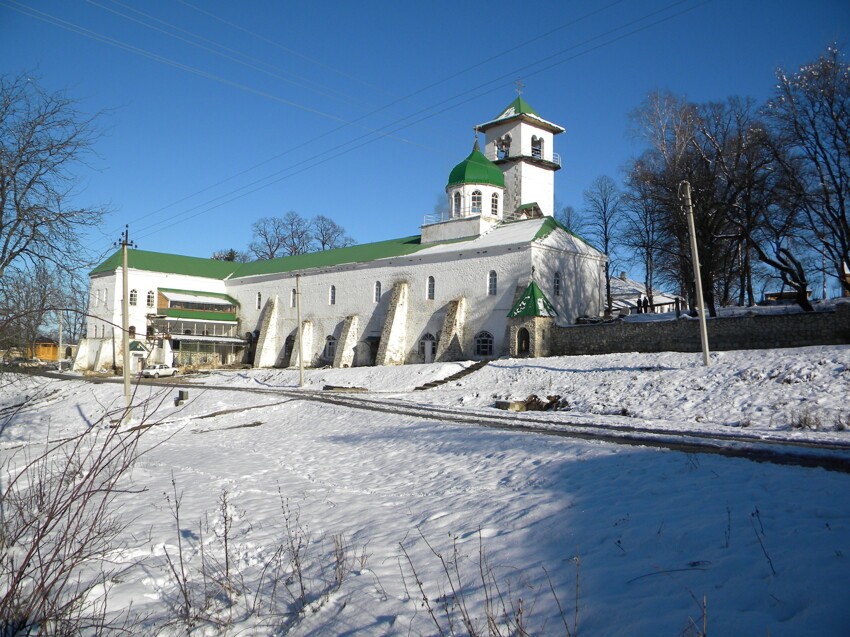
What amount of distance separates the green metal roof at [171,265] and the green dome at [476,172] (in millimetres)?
25353

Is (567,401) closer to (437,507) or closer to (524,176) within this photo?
(437,507)

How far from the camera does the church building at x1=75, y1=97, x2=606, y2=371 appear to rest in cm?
3553

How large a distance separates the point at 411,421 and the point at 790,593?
12406 mm

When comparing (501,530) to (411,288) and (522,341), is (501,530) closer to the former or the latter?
(522,341)

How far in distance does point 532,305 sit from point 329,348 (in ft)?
61.4

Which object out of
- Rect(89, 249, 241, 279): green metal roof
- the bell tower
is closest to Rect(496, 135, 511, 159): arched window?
the bell tower

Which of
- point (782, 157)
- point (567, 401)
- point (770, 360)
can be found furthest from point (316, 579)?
point (782, 157)

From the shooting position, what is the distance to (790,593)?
4496 millimetres

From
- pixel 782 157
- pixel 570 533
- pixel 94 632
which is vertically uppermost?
pixel 782 157

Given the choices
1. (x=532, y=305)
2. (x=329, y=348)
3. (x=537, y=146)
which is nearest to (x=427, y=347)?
(x=532, y=305)

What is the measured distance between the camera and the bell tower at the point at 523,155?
4278cm

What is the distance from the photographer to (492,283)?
3603cm

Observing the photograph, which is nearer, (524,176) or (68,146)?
(68,146)

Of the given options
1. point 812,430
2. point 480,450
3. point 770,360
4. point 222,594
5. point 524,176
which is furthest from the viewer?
point 524,176
